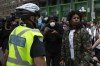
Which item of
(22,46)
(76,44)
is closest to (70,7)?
(76,44)

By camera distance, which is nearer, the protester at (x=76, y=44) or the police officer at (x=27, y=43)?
the police officer at (x=27, y=43)

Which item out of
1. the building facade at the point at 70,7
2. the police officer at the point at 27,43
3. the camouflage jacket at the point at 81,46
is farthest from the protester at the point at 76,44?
the building facade at the point at 70,7

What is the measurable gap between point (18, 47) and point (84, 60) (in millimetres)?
2665

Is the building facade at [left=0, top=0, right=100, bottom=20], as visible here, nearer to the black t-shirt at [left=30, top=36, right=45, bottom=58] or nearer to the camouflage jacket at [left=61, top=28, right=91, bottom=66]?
the camouflage jacket at [left=61, top=28, right=91, bottom=66]

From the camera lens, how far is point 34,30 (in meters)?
4.01

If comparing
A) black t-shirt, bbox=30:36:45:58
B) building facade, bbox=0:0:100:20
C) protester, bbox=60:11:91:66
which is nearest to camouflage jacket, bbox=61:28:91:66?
protester, bbox=60:11:91:66

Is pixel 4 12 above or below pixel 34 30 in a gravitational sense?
below

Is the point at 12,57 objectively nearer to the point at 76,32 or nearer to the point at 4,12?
the point at 76,32

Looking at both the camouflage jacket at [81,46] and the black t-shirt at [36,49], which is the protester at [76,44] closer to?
the camouflage jacket at [81,46]

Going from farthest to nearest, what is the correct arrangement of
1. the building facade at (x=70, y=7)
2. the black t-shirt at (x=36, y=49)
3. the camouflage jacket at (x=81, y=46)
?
the building facade at (x=70, y=7) < the camouflage jacket at (x=81, y=46) < the black t-shirt at (x=36, y=49)

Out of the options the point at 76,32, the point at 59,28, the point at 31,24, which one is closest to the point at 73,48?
the point at 76,32

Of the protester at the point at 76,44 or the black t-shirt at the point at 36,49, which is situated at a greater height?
the black t-shirt at the point at 36,49

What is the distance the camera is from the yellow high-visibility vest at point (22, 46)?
3947 millimetres

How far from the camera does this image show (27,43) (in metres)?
3.94
